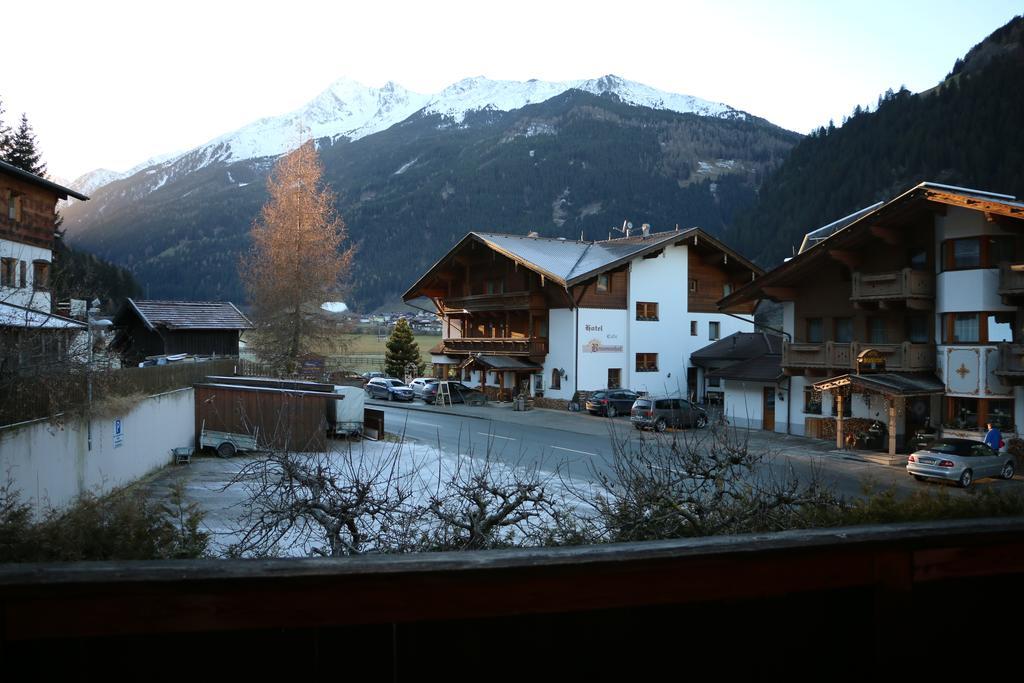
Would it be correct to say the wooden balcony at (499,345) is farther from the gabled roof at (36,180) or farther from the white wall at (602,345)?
the gabled roof at (36,180)

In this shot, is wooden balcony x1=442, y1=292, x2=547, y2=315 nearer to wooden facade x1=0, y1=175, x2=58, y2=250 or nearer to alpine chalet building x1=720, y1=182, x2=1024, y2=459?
alpine chalet building x1=720, y1=182, x2=1024, y2=459

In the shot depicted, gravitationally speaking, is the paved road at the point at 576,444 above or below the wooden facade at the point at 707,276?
below

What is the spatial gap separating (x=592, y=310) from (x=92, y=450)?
31.6 metres

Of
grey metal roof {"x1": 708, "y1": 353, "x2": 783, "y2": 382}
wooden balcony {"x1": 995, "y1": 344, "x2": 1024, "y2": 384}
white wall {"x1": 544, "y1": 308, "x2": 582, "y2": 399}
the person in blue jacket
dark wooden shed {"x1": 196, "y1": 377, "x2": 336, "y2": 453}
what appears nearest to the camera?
the person in blue jacket

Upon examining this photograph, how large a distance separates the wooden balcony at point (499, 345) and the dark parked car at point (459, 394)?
9.58ft

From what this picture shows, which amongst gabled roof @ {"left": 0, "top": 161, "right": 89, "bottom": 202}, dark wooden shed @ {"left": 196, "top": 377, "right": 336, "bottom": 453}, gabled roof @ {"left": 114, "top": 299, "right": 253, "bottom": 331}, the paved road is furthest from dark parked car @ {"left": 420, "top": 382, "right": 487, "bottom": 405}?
gabled roof @ {"left": 0, "top": 161, "right": 89, "bottom": 202}

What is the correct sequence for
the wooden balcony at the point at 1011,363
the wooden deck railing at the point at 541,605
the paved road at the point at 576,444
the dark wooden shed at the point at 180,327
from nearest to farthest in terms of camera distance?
1. the wooden deck railing at the point at 541,605
2. the paved road at the point at 576,444
3. the wooden balcony at the point at 1011,363
4. the dark wooden shed at the point at 180,327

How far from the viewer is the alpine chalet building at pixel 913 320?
26181mm

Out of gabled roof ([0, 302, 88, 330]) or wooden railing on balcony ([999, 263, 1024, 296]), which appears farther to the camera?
wooden railing on balcony ([999, 263, 1024, 296])

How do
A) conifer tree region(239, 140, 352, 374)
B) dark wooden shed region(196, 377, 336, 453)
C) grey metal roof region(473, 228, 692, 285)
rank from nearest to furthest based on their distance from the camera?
dark wooden shed region(196, 377, 336, 453)
conifer tree region(239, 140, 352, 374)
grey metal roof region(473, 228, 692, 285)

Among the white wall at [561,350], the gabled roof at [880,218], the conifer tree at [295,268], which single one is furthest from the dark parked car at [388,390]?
the gabled roof at [880,218]

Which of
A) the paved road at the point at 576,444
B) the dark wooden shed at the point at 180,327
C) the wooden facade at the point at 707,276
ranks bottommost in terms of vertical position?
the paved road at the point at 576,444

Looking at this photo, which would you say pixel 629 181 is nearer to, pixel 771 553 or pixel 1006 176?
pixel 1006 176

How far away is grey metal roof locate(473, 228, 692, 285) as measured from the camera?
45.8 m
